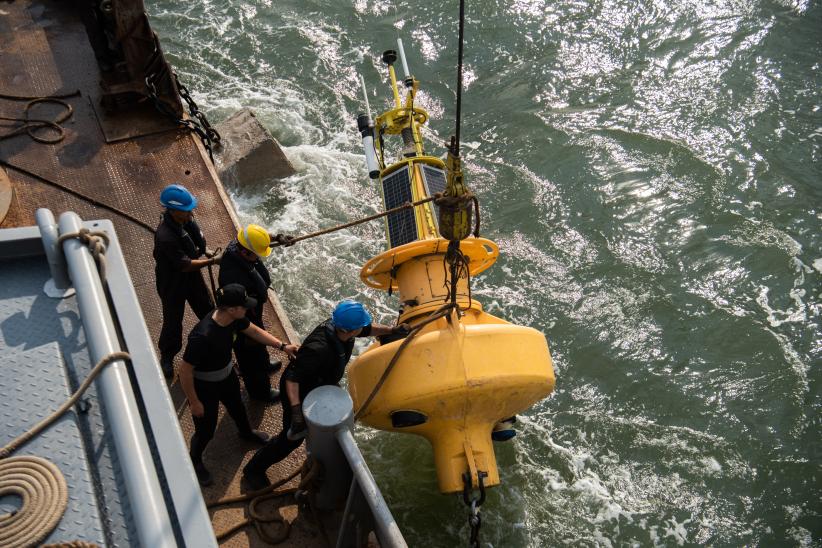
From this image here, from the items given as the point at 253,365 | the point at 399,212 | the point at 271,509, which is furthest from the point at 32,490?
the point at 399,212

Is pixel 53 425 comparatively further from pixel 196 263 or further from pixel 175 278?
pixel 175 278

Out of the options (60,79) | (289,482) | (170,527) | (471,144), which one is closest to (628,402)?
(289,482)

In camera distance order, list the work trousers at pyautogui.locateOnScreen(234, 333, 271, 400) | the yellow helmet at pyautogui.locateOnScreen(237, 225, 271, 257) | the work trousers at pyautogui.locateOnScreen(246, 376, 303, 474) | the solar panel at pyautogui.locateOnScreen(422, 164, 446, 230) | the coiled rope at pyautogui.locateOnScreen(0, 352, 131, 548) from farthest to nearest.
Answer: the solar panel at pyautogui.locateOnScreen(422, 164, 446, 230) < the work trousers at pyautogui.locateOnScreen(234, 333, 271, 400) < the yellow helmet at pyautogui.locateOnScreen(237, 225, 271, 257) < the work trousers at pyautogui.locateOnScreen(246, 376, 303, 474) < the coiled rope at pyautogui.locateOnScreen(0, 352, 131, 548)

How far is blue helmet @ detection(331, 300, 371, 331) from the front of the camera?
4.30 metres

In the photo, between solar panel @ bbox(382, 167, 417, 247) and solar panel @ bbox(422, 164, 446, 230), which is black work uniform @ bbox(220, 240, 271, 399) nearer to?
solar panel @ bbox(382, 167, 417, 247)

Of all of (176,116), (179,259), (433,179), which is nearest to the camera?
(179,259)

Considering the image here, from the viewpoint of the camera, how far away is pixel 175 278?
5.11m

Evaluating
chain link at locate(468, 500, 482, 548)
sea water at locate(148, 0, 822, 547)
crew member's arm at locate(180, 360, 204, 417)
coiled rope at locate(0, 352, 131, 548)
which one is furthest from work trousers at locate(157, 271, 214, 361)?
coiled rope at locate(0, 352, 131, 548)

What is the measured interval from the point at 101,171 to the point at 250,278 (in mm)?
3322

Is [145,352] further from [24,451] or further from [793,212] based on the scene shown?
[793,212]

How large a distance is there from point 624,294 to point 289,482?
469cm

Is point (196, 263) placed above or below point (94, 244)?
below

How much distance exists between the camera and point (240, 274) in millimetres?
4777

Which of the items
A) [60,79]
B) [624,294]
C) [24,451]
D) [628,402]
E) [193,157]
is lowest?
[628,402]
